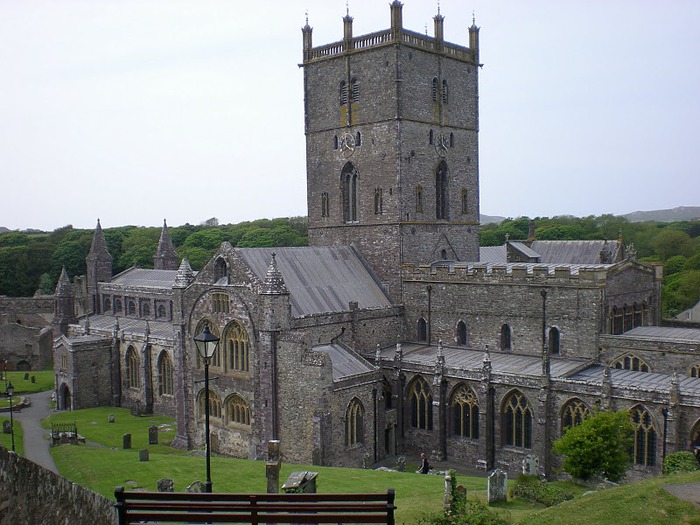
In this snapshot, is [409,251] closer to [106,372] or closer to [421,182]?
[421,182]

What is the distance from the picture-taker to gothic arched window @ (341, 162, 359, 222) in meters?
40.3

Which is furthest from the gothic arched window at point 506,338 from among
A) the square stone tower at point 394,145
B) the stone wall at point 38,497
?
the stone wall at point 38,497

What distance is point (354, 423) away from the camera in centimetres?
3209

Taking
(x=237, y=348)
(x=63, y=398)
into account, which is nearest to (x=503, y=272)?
(x=237, y=348)

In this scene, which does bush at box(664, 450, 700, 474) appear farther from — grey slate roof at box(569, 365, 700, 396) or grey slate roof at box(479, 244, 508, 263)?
grey slate roof at box(479, 244, 508, 263)

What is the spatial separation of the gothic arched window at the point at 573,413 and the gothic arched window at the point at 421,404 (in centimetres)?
675

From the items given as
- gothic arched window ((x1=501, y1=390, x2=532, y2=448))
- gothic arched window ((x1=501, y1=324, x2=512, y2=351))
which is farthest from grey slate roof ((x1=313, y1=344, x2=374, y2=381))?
gothic arched window ((x1=501, y1=324, x2=512, y2=351))

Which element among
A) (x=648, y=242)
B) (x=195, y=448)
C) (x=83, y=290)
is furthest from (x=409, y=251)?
(x=648, y=242)

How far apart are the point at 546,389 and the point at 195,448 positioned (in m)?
18.7

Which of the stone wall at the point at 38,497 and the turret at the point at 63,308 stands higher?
the stone wall at the point at 38,497

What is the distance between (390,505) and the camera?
30.4ft

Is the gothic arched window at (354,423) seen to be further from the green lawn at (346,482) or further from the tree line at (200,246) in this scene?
the tree line at (200,246)

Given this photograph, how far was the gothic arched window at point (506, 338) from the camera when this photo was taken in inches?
1366

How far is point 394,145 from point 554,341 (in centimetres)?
1374
